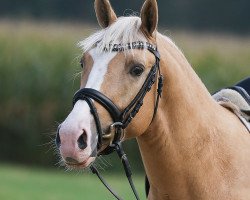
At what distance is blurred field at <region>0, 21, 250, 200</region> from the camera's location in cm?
1702

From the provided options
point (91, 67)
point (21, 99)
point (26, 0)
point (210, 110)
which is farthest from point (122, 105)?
point (26, 0)

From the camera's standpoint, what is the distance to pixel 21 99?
1766 cm

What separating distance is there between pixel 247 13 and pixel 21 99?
13.8 metres

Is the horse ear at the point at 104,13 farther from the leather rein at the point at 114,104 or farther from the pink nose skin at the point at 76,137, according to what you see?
the pink nose skin at the point at 76,137

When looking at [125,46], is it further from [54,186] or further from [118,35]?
[54,186]

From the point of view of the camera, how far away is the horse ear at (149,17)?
4820mm

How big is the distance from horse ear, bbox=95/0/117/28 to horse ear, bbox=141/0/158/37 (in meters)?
0.19

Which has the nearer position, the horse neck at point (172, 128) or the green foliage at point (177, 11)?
the horse neck at point (172, 128)

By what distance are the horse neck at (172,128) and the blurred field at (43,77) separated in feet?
33.7

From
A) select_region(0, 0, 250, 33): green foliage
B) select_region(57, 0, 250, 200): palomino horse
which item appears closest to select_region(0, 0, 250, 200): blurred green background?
select_region(0, 0, 250, 33): green foliage

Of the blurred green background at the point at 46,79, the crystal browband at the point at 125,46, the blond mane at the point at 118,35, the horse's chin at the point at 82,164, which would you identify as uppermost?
the blond mane at the point at 118,35

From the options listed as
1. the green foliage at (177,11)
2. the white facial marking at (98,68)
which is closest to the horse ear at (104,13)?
the white facial marking at (98,68)

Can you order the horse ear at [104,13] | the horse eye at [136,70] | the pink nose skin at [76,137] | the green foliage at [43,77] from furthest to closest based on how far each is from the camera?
the green foliage at [43,77], the horse ear at [104,13], the horse eye at [136,70], the pink nose skin at [76,137]

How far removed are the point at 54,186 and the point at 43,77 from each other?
5.42 meters
